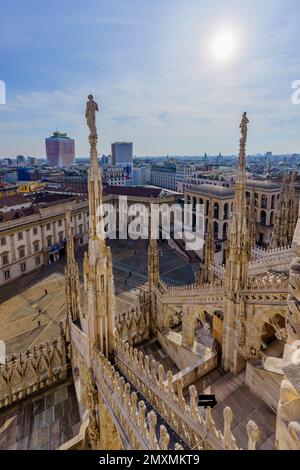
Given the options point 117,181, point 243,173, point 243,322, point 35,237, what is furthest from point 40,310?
point 117,181

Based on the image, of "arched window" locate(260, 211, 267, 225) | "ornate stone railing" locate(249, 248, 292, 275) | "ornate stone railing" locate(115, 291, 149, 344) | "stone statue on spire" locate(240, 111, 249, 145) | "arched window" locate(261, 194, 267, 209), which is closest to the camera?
"stone statue on spire" locate(240, 111, 249, 145)

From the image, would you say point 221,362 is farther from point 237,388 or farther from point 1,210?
point 1,210

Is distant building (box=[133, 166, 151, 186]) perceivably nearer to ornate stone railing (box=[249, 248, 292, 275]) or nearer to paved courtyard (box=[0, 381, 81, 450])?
ornate stone railing (box=[249, 248, 292, 275])

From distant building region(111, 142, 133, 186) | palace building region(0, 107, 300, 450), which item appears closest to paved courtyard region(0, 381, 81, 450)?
palace building region(0, 107, 300, 450)

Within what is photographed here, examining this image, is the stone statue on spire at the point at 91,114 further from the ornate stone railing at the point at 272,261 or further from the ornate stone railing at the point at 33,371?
the ornate stone railing at the point at 272,261

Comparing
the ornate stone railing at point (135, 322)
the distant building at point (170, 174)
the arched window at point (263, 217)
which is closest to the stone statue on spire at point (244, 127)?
the ornate stone railing at point (135, 322)

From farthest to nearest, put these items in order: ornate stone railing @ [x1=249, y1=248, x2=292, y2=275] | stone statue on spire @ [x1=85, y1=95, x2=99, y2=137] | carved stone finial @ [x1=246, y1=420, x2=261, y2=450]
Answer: ornate stone railing @ [x1=249, y1=248, x2=292, y2=275] → stone statue on spire @ [x1=85, y1=95, x2=99, y2=137] → carved stone finial @ [x1=246, y1=420, x2=261, y2=450]

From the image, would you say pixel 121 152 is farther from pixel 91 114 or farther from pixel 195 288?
pixel 91 114
